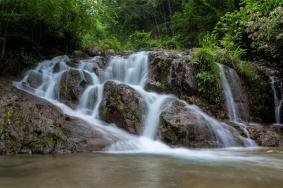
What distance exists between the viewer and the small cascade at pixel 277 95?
456 inches

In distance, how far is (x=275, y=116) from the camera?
1162cm

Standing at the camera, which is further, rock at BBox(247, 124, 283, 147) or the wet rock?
the wet rock

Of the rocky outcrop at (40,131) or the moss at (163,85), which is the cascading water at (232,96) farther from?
the rocky outcrop at (40,131)

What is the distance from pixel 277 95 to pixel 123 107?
5486 mm

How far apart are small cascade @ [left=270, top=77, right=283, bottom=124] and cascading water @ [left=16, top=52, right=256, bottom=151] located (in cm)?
282

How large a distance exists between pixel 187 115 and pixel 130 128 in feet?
4.89

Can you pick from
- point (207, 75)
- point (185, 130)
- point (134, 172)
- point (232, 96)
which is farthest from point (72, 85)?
point (134, 172)

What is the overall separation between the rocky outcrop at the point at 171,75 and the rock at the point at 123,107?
148cm

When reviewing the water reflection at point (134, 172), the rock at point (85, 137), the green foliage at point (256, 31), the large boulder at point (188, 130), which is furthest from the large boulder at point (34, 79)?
the green foliage at point (256, 31)

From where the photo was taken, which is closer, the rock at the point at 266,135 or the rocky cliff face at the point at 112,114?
the rocky cliff face at the point at 112,114

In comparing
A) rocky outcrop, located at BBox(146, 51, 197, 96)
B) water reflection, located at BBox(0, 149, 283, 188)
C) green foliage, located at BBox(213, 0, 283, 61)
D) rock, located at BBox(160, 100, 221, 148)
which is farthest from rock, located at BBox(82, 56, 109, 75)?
water reflection, located at BBox(0, 149, 283, 188)

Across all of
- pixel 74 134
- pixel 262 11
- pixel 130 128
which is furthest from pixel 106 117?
pixel 262 11

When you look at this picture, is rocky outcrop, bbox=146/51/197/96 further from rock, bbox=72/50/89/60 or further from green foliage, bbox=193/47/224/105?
rock, bbox=72/50/89/60

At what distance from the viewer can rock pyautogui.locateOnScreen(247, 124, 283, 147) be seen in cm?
942
